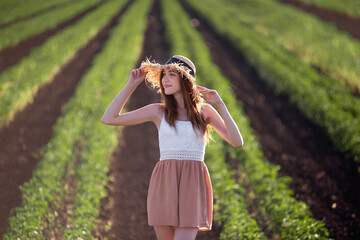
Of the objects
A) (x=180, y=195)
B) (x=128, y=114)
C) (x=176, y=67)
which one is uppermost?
(x=176, y=67)

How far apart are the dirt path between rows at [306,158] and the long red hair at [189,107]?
3905mm

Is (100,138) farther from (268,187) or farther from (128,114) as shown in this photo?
(128,114)

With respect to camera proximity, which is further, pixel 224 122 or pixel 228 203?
pixel 228 203

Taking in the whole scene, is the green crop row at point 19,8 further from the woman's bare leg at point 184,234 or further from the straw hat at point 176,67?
the woman's bare leg at point 184,234

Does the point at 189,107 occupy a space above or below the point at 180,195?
above

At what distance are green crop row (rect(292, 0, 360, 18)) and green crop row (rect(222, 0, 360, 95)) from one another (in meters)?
1.87

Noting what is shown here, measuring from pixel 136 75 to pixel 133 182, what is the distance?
566 cm

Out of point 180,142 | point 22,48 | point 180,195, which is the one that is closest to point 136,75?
point 180,142

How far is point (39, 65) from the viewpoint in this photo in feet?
55.0

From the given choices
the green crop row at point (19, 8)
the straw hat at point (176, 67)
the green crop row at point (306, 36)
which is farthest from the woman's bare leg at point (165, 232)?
the green crop row at point (19, 8)

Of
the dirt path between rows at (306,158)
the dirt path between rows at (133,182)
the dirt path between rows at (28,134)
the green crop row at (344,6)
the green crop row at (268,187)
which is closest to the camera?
the green crop row at (268,187)

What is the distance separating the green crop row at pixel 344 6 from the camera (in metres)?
26.9

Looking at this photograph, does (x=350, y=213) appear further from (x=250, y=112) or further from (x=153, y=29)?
(x=153, y=29)

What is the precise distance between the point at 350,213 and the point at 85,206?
4.32 metres
